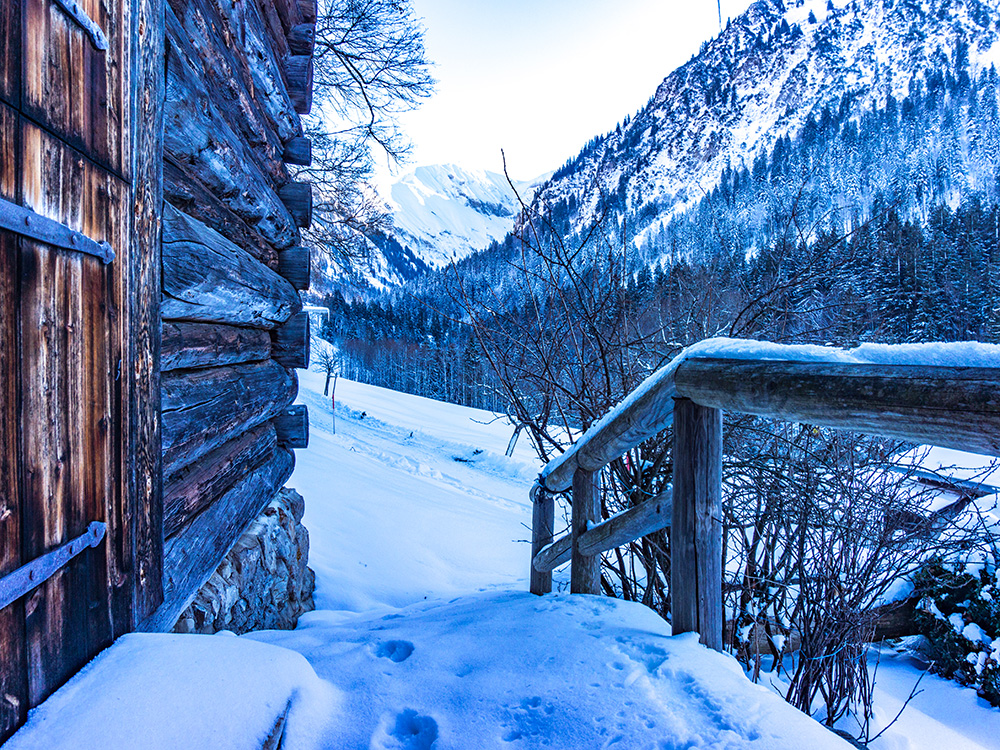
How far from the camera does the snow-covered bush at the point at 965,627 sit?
3.63m

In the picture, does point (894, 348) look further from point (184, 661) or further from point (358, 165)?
point (358, 165)

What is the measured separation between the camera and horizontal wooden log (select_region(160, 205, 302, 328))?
1697 millimetres

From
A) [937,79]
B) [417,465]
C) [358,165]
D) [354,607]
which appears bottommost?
[417,465]

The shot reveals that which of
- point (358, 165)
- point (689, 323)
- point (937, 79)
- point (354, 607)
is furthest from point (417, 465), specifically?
point (937, 79)

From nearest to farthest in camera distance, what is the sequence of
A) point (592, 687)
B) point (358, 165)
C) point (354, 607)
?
point (592, 687)
point (354, 607)
point (358, 165)

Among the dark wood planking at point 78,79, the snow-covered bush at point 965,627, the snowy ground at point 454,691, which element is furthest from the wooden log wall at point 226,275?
the snow-covered bush at point 965,627

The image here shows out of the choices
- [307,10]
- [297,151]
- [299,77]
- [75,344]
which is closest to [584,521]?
[75,344]

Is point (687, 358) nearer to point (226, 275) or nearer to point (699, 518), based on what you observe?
point (699, 518)

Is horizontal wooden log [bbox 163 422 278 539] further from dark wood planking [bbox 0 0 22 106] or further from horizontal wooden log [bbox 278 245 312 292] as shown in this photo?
dark wood planking [bbox 0 0 22 106]

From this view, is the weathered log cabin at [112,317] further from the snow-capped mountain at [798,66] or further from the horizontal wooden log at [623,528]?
the snow-capped mountain at [798,66]

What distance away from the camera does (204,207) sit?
6.90 ft

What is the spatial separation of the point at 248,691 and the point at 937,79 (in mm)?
138388

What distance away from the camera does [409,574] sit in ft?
14.5

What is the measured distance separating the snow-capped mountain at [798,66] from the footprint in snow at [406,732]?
10719 cm
